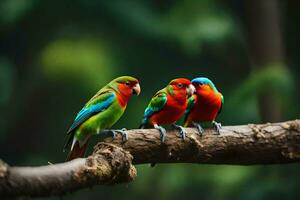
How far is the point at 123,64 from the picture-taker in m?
11.6

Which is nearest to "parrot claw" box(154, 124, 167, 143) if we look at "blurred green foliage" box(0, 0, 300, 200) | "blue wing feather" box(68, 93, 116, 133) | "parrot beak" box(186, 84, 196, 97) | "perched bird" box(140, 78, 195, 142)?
"perched bird" box(140, 78, 195, 142)

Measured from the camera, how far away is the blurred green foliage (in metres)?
10.5

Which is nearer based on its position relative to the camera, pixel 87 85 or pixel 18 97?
pixel 87 85

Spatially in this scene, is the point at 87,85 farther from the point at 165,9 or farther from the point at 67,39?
the point at 165,9

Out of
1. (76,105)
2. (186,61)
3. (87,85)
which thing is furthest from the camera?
(186,61)

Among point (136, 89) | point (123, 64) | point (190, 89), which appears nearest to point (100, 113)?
point (136, 89)

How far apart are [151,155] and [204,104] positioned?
45 cm

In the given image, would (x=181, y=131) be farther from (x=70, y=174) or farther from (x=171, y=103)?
(x=70, y=174)

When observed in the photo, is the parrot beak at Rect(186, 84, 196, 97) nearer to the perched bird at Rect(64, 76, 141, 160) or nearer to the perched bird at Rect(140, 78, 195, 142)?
the perched bird at Rect(140, 78, 195, 142)

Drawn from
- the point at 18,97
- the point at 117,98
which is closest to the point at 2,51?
the point at 18,97

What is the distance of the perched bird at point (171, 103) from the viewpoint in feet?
14.2

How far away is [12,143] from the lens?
39.4ft

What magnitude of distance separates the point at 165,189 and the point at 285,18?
2697 millimetres

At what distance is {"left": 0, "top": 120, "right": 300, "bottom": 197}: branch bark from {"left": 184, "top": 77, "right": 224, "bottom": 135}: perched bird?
78 mm
